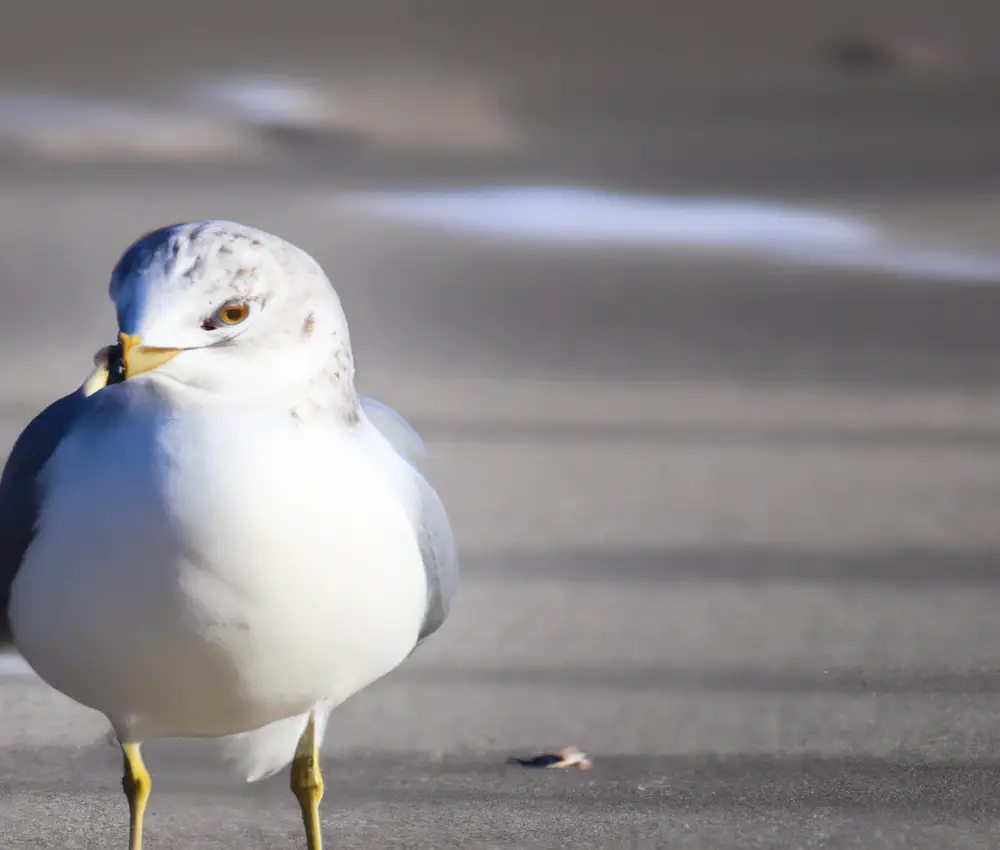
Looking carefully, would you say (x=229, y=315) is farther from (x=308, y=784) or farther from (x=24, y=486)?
(x=308, y=784)

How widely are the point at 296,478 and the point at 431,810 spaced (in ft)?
1.59

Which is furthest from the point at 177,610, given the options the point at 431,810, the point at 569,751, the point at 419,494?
the point at 569,751

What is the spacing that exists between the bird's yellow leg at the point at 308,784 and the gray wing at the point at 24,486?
22 centimetres

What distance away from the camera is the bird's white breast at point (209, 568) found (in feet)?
2.87

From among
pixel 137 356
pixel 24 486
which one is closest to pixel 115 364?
pixel 137 356

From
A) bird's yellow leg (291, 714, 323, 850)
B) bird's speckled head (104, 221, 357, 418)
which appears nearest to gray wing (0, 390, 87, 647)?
bird's speckled head (104, 221, 357, 418)

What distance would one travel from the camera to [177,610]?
0.89 metres

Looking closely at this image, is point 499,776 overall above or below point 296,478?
below

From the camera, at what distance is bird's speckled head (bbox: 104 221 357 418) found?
832 millimetres

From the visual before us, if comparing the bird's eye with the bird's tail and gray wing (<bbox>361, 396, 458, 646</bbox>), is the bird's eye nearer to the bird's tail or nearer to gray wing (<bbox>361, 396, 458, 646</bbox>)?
gray wing (<bbox>361, 396, 458, 646</bbox>)

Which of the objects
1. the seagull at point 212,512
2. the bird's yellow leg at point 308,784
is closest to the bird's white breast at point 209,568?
the seagull at point 212,512

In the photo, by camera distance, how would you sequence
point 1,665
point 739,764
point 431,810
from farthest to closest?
point 1,665 → point 739,764 → point 431,810

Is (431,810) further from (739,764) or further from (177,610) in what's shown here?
(177,610)

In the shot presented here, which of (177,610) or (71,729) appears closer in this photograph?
(177,610)
